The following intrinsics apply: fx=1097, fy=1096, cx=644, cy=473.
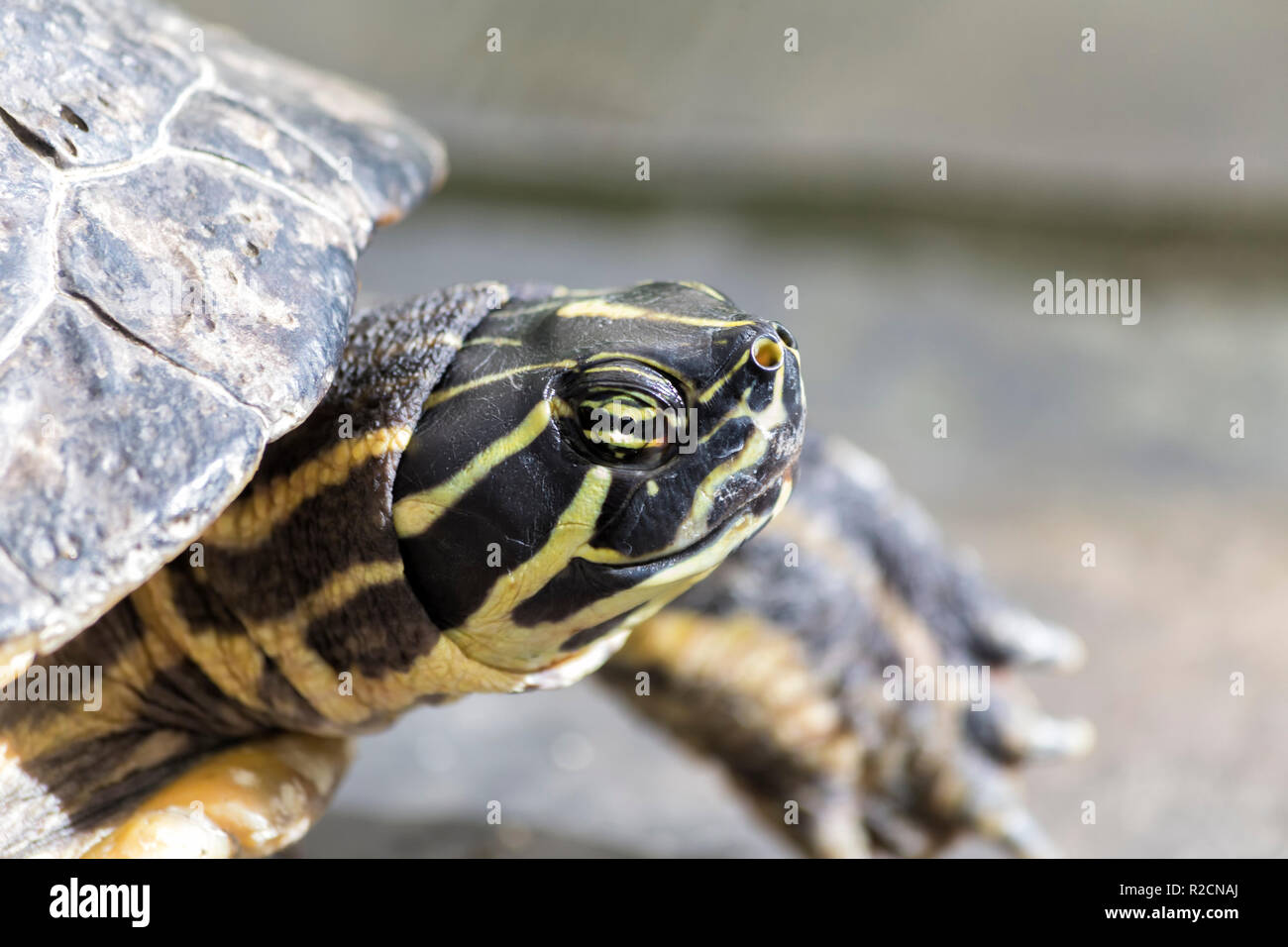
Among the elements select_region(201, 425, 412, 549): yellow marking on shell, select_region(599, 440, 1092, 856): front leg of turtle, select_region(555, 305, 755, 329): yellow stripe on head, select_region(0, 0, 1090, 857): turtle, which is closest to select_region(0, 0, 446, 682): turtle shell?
select_region(0, 0, 1090, 857): turtle

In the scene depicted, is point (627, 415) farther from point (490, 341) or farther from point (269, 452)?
point (269, 452)

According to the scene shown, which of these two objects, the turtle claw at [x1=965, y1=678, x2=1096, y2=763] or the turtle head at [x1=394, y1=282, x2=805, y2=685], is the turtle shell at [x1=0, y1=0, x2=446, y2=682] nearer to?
the turtle head at [x1=394, y1=282, x2=805, y2=685]

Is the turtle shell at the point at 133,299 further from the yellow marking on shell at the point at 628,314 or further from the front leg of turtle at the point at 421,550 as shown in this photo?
the yellow marking on shell at the point at 628,314

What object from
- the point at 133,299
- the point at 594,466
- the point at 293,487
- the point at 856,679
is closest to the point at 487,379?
the point at 594,466

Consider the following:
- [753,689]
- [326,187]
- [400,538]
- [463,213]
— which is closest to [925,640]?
[753,689]

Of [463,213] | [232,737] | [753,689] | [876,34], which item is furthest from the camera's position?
[463,213]

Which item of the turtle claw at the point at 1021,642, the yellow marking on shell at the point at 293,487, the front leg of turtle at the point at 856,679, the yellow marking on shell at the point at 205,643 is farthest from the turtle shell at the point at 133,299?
the turtle claw at the point at 1021,642

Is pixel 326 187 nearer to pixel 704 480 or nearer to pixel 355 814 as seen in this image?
pixel 704 480
